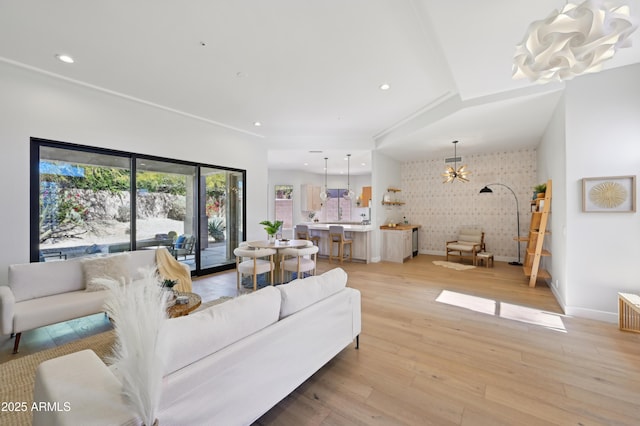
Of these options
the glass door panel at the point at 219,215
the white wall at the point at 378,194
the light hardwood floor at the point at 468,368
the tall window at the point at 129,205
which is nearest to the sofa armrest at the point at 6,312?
the light hardwood floor at the point at 468,368

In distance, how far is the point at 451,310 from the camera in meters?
3.59

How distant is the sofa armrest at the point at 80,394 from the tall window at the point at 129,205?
136 inches

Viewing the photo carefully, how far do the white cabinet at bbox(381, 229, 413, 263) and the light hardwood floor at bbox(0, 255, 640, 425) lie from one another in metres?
2.80

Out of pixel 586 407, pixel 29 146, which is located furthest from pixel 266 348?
pixel 29 146

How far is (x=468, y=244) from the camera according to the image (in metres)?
6.76

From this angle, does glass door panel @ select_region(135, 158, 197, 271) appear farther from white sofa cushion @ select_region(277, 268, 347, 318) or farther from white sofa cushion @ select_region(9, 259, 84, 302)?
white sofa cushion @ select_region(277, 268, 347, 318)

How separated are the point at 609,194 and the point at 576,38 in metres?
2.59

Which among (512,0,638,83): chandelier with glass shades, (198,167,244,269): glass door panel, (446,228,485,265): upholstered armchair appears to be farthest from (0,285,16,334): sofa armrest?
(446,228,485,265): upholstered armchair

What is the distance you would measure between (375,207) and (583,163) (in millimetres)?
4108

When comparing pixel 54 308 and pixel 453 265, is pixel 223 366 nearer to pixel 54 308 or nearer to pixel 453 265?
pixel 54 308

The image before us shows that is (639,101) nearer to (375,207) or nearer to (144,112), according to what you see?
(375,207)

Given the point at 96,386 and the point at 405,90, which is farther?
the point at 405,90

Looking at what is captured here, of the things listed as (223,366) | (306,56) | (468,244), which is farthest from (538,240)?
(223,366)

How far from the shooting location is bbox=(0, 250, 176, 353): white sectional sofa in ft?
8.25
